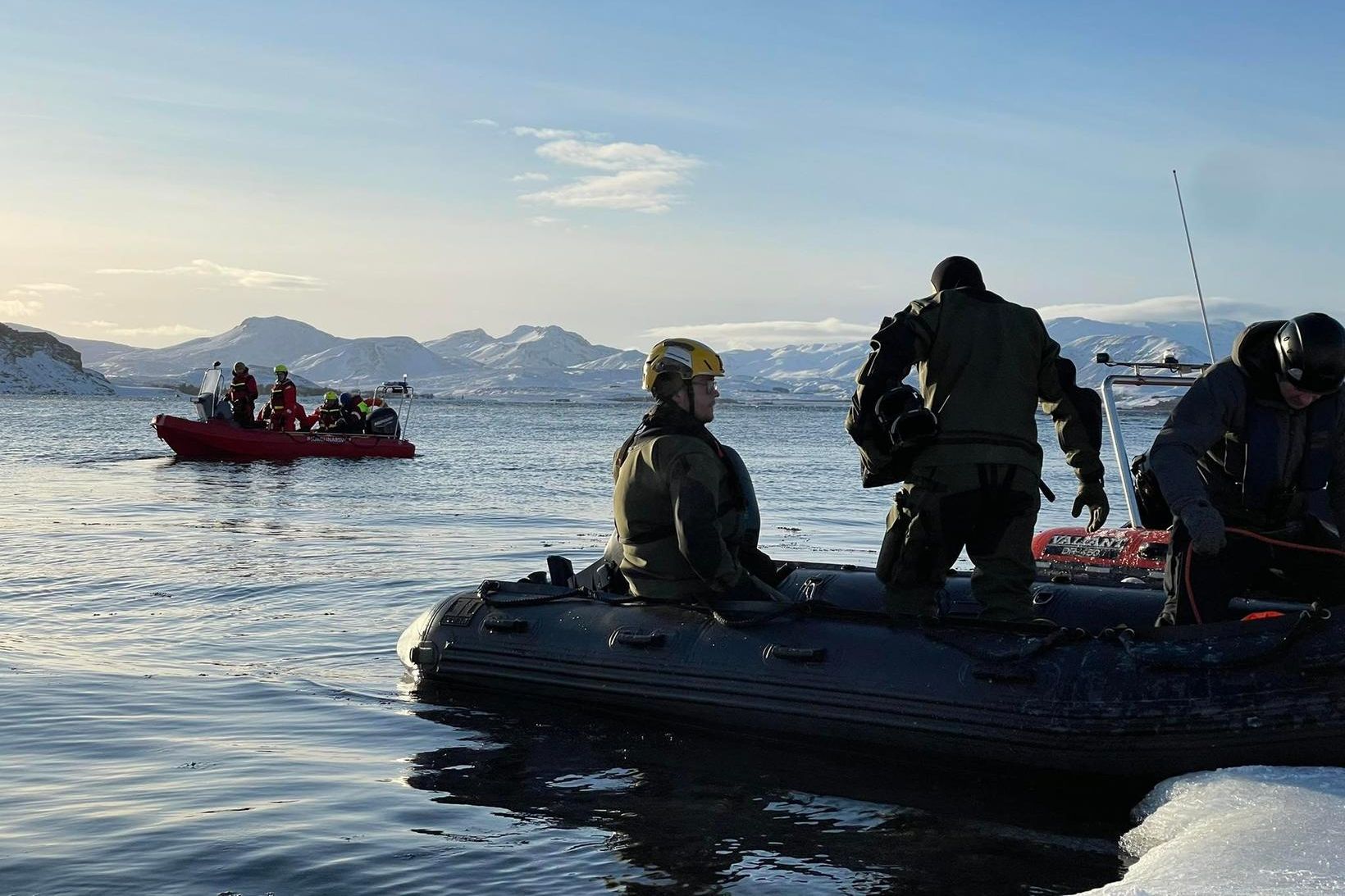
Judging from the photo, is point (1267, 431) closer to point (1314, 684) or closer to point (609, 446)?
point (1314, 684)

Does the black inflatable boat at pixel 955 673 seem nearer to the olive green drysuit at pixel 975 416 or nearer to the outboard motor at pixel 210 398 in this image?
the olive green drysuit at pixel 975 416

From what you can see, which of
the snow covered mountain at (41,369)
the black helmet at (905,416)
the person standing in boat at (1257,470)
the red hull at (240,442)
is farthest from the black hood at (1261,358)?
the snow covered mountain at (41,369)

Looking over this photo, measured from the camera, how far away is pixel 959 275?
5664 millimetres

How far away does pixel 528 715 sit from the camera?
21.8 feet

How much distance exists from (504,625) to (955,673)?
7.95 ft

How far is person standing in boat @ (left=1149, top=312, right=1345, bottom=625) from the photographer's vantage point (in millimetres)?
5164

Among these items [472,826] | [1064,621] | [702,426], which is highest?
[702,426]

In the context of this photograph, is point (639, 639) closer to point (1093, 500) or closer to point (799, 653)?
point (799, 653)

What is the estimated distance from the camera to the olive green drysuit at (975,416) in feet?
18.0

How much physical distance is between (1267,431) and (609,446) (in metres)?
38.1

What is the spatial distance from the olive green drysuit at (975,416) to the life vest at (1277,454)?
59cm

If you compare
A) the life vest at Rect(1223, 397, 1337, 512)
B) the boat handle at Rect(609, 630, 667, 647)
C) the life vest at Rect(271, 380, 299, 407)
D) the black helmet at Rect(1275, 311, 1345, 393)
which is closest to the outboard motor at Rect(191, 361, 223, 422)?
the life vest at Rect(271, 380, 299, 407)

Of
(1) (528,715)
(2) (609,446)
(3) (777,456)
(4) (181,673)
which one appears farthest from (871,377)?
(2) (609,446)

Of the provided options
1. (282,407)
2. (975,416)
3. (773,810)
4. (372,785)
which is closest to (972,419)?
(975,416)
